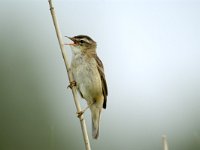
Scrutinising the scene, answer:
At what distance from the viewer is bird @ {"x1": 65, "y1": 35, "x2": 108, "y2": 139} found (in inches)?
264

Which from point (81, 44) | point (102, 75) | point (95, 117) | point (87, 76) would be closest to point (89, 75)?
point (87, 76)

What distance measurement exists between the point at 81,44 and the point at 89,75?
468 mm

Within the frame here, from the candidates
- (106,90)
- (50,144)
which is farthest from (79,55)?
(50,144)

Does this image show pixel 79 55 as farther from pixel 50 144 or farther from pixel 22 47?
pixel 22 47

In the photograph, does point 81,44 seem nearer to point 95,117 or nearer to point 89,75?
point 89,75

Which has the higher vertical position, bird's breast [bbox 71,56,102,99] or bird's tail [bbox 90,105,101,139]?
bird's breast [bbox 71,56,102,99]

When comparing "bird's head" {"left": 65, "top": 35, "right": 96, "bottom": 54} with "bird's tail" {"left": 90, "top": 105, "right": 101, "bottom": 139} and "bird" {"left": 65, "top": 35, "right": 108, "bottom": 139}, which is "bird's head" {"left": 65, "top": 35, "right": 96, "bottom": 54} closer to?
"bird" {"left": 65, "top": 35, "right": 108, "bottom": 139}

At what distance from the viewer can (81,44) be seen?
23.0 feet

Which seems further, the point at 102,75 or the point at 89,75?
the point at 102,75

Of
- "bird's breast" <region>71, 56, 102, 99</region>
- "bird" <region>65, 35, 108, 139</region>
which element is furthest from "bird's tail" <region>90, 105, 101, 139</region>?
"bird's breast" <region>71, 56, 102, 99</region>

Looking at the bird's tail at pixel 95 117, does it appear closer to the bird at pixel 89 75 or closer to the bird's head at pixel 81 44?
the bird at pixel 89 75

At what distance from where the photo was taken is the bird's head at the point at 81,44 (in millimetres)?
6911

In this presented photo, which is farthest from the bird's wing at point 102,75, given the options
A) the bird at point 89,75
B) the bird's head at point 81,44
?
the bird's head at point 81,44

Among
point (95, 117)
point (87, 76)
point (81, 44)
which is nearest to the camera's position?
point (87, 76)
